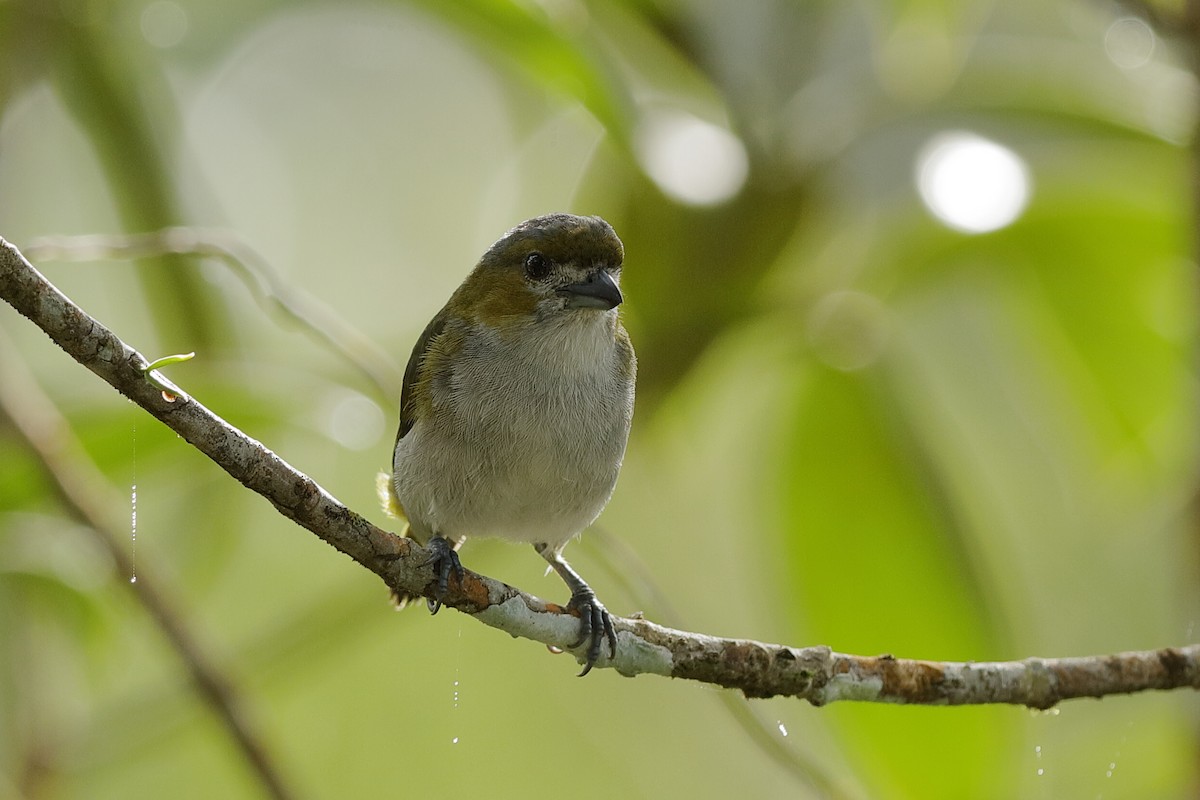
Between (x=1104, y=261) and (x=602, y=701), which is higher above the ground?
(x=1104, y=261)

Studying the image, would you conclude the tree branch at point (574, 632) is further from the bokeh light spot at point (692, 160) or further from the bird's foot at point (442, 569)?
the bokeh light spot at point (692, 160)

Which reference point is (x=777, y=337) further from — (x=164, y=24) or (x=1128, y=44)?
(x=164, y=24)

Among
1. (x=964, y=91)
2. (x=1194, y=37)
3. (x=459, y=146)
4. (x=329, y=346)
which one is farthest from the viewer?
(x=459, y=146)

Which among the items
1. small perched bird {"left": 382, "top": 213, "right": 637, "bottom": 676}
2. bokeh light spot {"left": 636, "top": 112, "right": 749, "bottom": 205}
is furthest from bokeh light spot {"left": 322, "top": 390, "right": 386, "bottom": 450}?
bokeh light spot {"left": 636, "top": 112, "right": 749, "bottom": 205}

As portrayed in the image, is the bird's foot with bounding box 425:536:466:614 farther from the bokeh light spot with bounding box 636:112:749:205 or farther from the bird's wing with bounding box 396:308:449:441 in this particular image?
the bokeh light spot with bounding box 636:112:749:205

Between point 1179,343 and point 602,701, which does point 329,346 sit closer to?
point 1179,343

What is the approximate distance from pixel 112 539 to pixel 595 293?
1076 mm

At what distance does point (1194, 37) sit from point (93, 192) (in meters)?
3.09

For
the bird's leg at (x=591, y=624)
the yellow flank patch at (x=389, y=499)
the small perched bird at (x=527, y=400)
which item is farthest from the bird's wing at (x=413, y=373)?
the bird's leg at (x=591, y=624)

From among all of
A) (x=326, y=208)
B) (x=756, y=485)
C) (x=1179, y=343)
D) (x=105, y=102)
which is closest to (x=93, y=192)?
(x=105, y=102)

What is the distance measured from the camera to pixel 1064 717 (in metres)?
3.74

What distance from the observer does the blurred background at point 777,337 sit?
9.14 ft

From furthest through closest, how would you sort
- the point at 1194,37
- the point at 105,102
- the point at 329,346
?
the point at 105,102 → the point at 1194,37 → the point at 329,346

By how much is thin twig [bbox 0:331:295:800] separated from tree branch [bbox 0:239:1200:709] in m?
0.81
